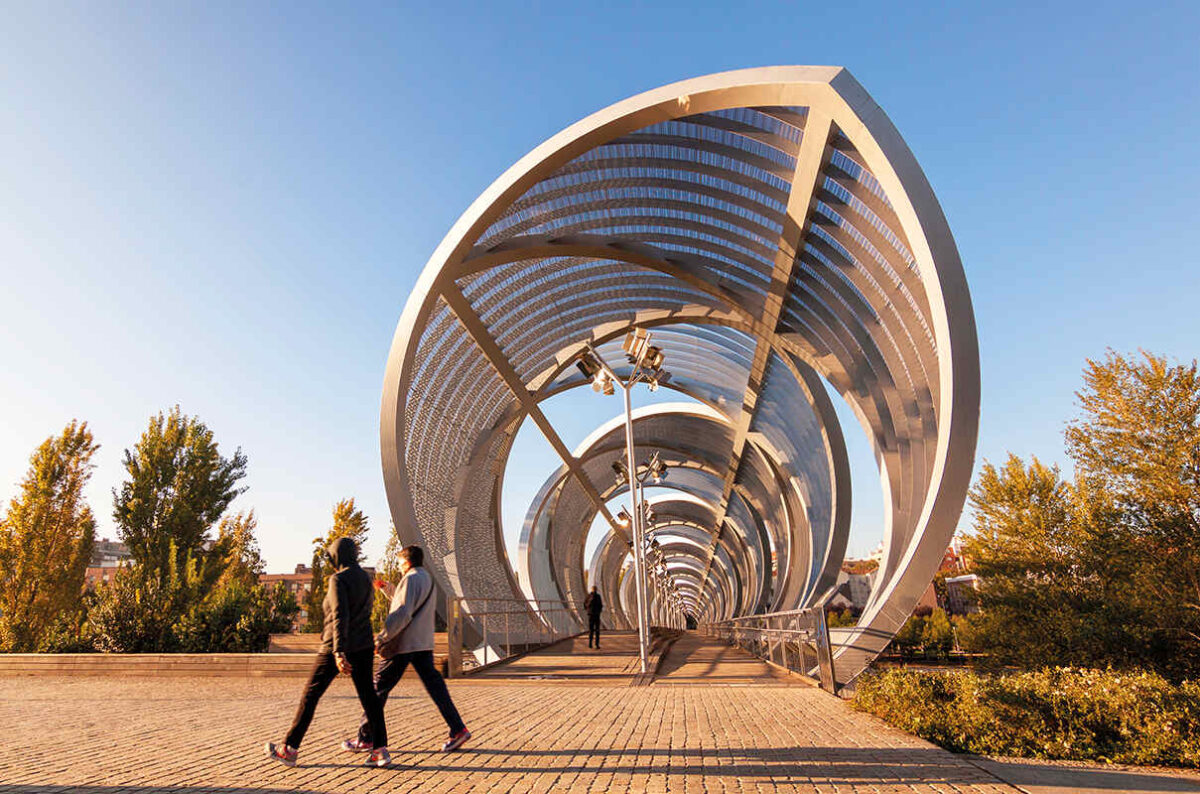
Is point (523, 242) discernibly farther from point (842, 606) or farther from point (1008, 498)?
point (842, 606)

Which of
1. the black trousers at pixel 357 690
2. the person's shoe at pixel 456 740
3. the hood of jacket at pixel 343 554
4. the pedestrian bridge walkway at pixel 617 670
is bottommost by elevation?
the pedestrian bridge walkway at pixel 617 670

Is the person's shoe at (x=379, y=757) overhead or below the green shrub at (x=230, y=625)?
below

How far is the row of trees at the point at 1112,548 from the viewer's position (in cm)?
1264

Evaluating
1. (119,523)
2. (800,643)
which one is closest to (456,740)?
(800,643)

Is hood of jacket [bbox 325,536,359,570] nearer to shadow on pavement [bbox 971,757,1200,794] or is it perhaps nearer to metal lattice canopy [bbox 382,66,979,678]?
shadow on pavement [bbox 971,757,1200,794]

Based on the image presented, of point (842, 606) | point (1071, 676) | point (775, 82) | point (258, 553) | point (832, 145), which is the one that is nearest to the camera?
point (1071, 676)

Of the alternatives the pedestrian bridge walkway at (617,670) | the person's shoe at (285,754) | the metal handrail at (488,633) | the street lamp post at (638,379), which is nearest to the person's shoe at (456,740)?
the person's shoe at (285,754)

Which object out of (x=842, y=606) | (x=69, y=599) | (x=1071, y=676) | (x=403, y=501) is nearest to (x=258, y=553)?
(x=69, y=599)

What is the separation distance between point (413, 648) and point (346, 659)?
572 mm

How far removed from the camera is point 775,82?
9836 millimetres

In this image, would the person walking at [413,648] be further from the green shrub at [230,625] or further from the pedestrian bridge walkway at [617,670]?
the green shrub at [230,625]

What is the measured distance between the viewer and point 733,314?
18391mm

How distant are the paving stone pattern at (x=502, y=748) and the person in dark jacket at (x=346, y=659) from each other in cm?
15

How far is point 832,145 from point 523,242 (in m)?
7.13
